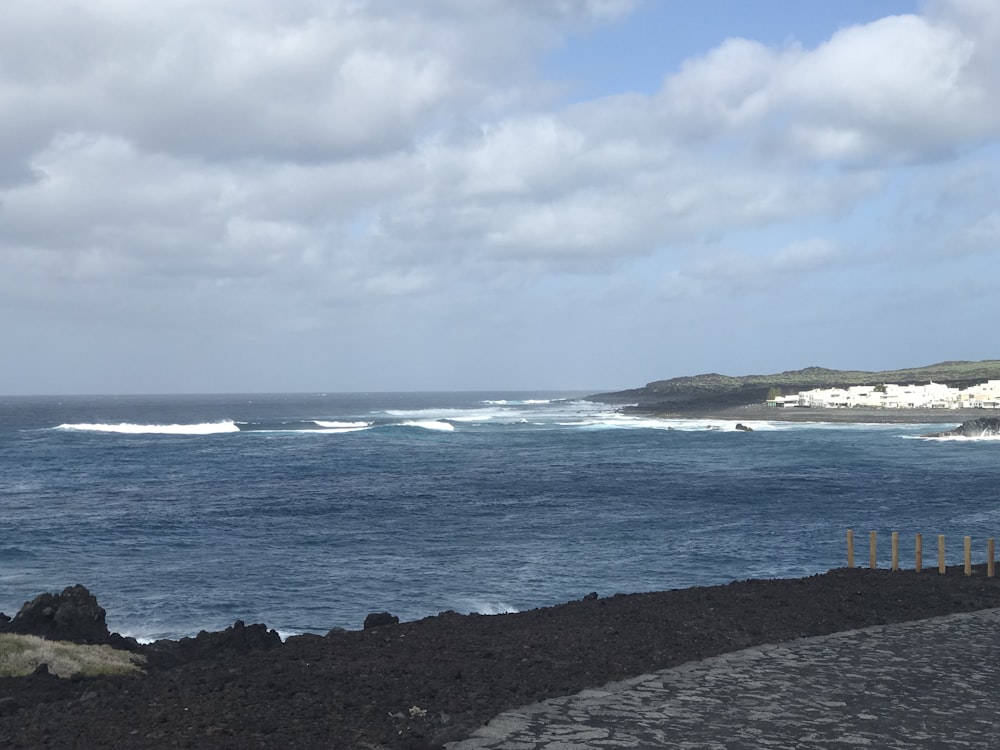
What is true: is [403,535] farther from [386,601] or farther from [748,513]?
[748,513]

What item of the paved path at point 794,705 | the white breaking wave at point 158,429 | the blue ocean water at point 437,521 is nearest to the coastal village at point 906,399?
the blue ocean water at point 437,521

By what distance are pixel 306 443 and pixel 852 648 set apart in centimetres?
6548

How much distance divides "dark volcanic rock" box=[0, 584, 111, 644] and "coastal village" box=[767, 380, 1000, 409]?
115 meters

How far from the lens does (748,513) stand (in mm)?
33875

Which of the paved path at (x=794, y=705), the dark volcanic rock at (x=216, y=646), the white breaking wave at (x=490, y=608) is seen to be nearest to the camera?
the paved path at (x=794, y=705)

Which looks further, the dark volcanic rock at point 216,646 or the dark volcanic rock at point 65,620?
the dark volcanic rock at point 65,620

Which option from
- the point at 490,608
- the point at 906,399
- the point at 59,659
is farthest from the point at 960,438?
the point at 59,659

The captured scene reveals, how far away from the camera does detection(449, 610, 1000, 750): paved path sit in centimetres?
846

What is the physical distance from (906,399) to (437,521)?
343ft

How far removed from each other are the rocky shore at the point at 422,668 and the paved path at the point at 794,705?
46cm

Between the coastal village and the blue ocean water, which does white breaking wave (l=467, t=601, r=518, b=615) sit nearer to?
the blue ocean water

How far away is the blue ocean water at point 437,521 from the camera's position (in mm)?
21719

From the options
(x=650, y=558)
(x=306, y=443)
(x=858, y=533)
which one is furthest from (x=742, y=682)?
(x=306, y=443)

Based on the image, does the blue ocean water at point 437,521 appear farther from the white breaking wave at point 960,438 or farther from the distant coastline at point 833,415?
the distant coastline at point 833,415
